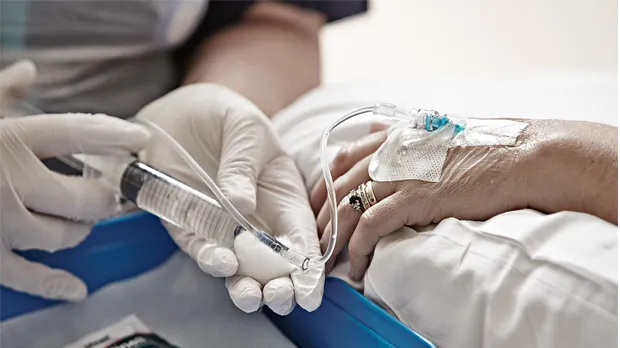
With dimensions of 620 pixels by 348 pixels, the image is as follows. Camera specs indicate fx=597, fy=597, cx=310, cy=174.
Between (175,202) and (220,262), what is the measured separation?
0.12 metres

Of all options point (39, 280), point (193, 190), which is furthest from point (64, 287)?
point (193, 190)

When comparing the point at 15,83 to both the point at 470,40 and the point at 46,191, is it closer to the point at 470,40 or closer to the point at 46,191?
the point at 46,191

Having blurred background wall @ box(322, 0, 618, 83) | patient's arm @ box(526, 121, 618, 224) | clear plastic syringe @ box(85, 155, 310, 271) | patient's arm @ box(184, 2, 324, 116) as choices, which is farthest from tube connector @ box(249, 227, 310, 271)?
blurred background wall @ box(322, 0, 618, 83)

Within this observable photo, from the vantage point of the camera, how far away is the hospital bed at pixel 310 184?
2.02 feet

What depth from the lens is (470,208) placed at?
56cm

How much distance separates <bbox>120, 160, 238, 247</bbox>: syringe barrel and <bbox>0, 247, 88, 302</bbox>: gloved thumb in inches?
5.5

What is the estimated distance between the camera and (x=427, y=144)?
0.61 meters

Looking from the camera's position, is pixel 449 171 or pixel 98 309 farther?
pixel 98 309

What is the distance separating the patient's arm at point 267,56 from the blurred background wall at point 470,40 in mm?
142

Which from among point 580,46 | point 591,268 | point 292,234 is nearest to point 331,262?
point 292,234

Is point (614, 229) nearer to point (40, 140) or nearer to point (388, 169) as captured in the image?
point (388, 169)

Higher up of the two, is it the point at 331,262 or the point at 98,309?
the point at 331,262

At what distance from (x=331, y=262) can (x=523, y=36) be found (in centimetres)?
86

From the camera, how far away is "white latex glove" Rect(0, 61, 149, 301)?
0.69 meters
